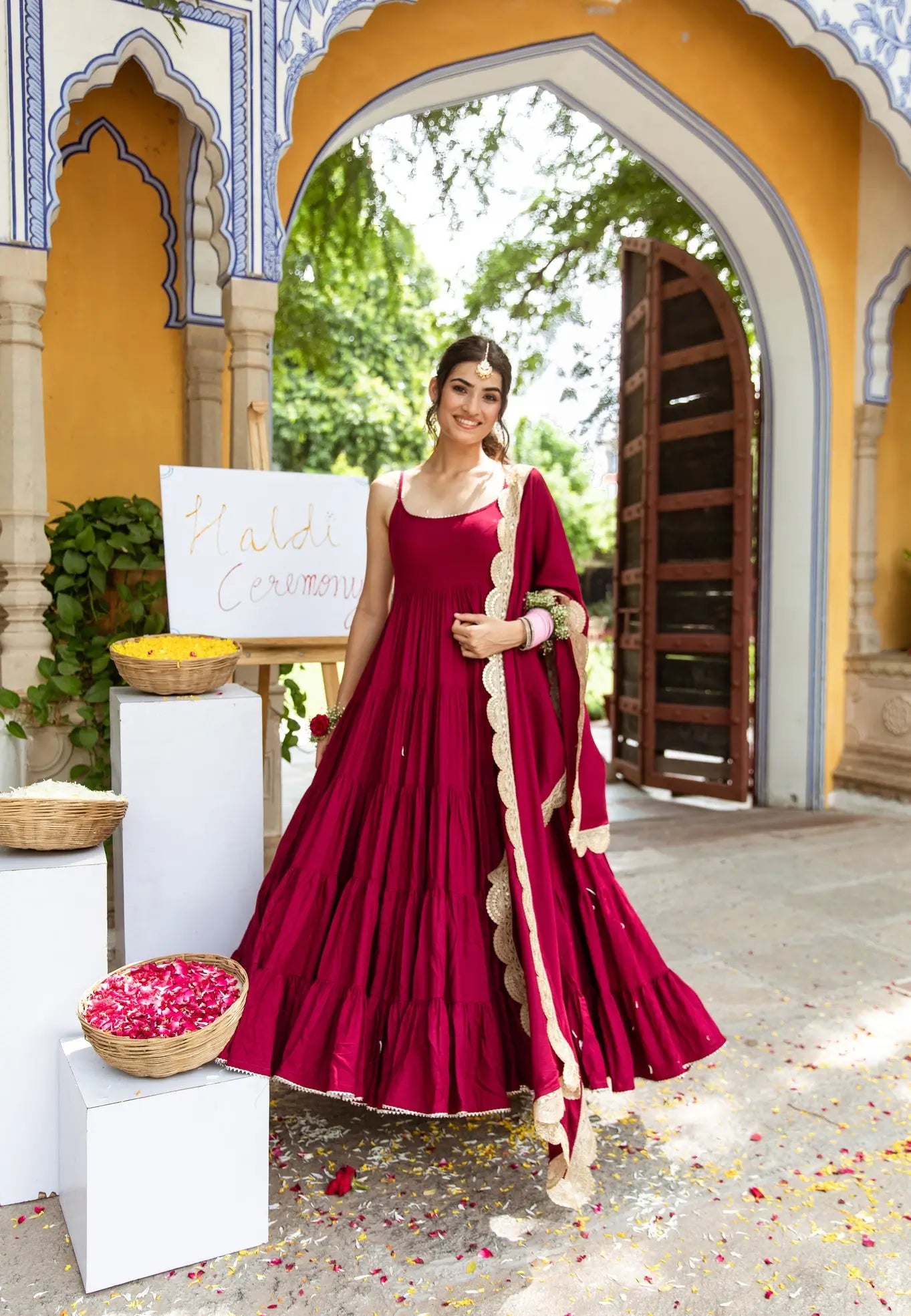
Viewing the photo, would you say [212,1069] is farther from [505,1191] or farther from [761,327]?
[761,327]

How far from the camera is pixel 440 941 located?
192cm

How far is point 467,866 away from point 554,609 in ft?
1.72

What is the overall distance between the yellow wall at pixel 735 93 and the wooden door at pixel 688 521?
399 millimetres

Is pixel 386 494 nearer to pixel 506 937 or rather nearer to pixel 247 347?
pixel 506 937

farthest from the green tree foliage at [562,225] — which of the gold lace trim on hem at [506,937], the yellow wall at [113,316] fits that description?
the gold lace trim on hem at [506,937]

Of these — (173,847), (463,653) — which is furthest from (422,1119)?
(463,653)

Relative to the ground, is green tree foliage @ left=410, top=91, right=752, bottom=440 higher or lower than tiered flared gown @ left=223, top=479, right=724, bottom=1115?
higher

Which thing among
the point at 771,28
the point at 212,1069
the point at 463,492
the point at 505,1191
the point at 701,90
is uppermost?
the point at 771,28

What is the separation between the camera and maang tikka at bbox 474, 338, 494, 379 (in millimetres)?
2014

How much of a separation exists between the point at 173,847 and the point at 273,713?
132 centimetres

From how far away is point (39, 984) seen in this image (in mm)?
1853

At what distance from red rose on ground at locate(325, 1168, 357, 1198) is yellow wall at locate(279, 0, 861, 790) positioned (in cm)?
329

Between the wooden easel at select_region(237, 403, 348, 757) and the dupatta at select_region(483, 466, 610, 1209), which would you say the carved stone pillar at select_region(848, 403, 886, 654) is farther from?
the dupatta at select_region(483, 466, 610, 1209)

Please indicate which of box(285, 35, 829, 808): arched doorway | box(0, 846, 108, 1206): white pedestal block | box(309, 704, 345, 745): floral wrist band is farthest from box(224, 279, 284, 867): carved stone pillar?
box(285, 35, 829, 808): arched doorway
